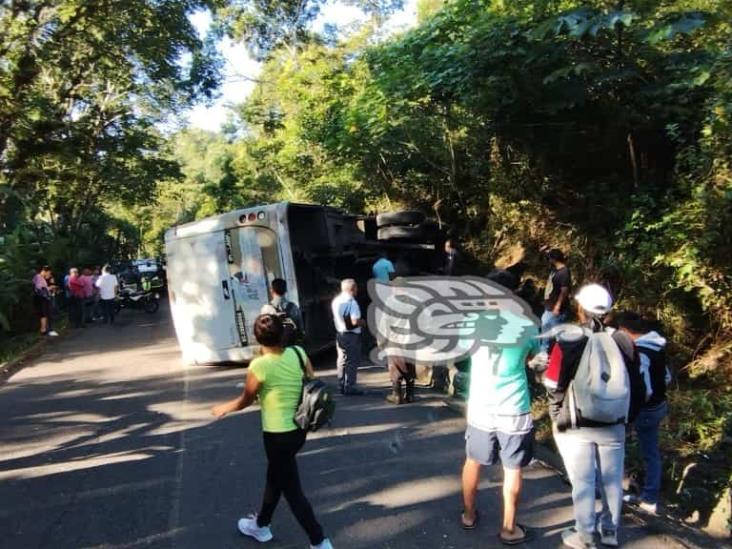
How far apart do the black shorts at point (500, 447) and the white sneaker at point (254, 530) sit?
4.85ft

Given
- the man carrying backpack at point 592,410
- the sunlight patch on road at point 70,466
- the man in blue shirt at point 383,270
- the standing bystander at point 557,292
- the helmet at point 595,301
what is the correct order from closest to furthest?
the man carrying backpack at point 592,410, the helmet at point 595,301, the sunlight patch on road at point 70,466, the standing bystander at point 557,292, the man in blue shirt at point 383,270

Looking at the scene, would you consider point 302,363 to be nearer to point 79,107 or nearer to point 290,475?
point 290,475

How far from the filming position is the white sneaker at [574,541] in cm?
399

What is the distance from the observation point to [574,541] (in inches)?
160

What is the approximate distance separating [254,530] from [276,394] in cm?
105

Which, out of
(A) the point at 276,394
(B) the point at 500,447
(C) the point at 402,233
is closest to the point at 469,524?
(B) the point at 500,447

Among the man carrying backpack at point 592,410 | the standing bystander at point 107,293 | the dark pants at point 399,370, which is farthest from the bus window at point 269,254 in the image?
the standing bystander at point 107,293

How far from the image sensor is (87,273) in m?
17.0

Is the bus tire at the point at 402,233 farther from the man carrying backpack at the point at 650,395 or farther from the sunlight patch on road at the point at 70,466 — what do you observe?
the man carrying backpack at the point at 650,395

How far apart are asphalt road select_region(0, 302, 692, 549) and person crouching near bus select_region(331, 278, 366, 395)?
0.30 meters

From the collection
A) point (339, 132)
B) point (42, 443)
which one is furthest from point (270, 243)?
point (339, 132)

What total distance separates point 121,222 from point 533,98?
34.8 meters

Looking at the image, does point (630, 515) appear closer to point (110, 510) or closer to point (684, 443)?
point (684, 443)

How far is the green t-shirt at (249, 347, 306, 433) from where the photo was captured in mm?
3926
